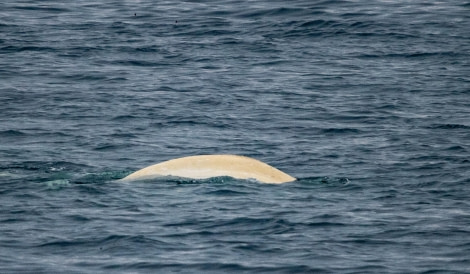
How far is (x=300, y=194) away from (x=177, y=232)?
335cm

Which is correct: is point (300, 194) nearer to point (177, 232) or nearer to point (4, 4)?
point (177, 232)

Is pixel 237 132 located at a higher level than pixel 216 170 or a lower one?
lower

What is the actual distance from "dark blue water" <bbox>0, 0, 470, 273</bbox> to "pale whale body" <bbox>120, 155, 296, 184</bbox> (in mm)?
231

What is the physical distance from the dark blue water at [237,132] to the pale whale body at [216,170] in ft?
0.76

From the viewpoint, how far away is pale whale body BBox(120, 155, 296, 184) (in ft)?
70.3

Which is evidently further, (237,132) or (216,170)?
(237,132)

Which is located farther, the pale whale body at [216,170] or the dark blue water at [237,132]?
the pale whale body at [216,170]

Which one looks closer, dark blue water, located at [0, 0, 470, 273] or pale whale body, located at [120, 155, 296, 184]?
dark blue water, located at [0, 0, 470, 273]

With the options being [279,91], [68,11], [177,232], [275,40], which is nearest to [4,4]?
[68,11]

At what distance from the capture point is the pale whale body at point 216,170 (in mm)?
21422

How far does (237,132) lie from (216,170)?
18.3ft

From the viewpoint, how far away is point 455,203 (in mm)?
20125

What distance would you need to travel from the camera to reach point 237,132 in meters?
27.0

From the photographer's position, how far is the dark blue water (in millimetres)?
17484
